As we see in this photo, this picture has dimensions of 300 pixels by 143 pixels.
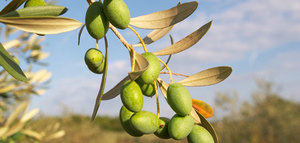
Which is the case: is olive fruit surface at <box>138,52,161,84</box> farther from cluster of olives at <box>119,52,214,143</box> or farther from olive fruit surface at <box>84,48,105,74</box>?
olive fruit surface at <box>84,48,105,74</box>

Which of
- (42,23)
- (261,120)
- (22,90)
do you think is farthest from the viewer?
(261,120)

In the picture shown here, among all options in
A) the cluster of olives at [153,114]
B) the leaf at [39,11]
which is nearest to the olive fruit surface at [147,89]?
the cluster of olives at [153,114]

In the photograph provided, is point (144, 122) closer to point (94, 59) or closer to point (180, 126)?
point (180, 126)

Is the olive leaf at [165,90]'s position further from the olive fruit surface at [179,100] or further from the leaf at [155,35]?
the leaf at [155,35]

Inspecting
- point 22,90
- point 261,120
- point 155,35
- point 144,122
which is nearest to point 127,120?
point 144,122

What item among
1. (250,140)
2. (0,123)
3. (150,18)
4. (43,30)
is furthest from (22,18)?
(250,140)
